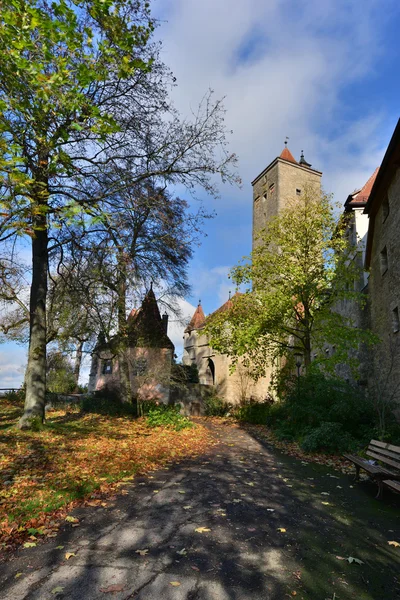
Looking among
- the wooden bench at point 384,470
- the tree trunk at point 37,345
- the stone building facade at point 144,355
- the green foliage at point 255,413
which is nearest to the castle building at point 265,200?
the stone building facade at point 144,355

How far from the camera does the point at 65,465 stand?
6.95 meters

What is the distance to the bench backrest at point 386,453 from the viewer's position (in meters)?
6.43

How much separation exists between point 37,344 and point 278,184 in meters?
31.3

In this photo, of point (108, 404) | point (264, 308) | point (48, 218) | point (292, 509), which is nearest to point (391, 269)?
point (264, 308)

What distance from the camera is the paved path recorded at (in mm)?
3094

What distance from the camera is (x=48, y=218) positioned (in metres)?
9.52

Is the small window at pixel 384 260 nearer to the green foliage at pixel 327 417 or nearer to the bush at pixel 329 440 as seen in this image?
the green foliage at pixel 327 417

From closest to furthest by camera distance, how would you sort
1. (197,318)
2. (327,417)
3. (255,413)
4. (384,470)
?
(384,470) → (327,417) → (255,413) → (197,318)

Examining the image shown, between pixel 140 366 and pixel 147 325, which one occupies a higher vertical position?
pixel 147 325

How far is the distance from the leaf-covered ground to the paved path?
39 cm

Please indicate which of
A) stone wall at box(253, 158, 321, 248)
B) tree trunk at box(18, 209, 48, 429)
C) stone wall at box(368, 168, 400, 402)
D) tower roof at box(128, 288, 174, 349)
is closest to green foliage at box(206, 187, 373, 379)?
stone wall at box(368, 168, 400, 402)

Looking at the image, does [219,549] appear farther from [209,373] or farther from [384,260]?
[209,373]

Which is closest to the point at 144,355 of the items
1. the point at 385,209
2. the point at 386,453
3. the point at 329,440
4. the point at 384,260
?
the point at 329,440

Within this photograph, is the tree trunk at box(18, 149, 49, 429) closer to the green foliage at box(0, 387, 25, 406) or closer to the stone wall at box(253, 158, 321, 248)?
the green foliage at box(0, 387, 25, 406)
